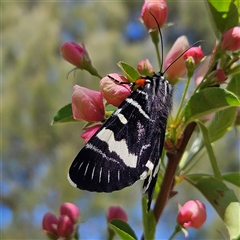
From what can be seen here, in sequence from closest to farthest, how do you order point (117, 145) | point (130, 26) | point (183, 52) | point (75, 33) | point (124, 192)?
point (117, 145) < point (183, 52) < point (124, 192) < point (75, 33) < point (130, 26)

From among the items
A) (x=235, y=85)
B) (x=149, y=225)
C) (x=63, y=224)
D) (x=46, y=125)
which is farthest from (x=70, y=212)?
(x=46, y=125)

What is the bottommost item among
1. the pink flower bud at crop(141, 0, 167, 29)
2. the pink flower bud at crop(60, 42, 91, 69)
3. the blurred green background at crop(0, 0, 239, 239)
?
the blurred green background at crop(0, 0, 239, 239)

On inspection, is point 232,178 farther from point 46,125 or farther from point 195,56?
point 46,125

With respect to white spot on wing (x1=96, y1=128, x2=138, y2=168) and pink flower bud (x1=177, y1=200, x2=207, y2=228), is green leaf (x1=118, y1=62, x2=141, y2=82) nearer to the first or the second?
white spot on wing (x1=96, y1=128, x2=138, y2=168)

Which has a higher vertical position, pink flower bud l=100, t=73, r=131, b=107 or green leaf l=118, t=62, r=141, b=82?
green leaf l=118, t=62, r=141, b=82

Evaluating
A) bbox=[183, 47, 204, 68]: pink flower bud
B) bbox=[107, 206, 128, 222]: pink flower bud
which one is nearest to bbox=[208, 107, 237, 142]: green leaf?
bbox=[183, 47, 204, 68]: pink flower bud

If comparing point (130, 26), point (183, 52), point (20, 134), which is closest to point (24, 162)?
point (20, 134)

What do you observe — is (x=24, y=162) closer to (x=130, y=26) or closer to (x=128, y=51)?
(x=128, y=51)

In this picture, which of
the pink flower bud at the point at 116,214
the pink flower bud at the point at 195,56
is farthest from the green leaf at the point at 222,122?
the pink flower bud at the point at 116,214
